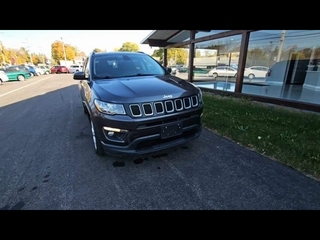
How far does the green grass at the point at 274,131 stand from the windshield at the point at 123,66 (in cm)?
201

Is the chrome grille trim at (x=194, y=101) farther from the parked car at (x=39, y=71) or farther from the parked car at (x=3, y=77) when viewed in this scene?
the parked car at (x=39, y=71)

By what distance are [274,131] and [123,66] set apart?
3549 mm

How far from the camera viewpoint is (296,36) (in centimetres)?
868

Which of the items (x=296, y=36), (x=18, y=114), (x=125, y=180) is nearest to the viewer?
(x=125, y=180)

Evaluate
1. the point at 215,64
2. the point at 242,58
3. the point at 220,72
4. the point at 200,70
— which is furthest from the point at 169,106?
the point at 215,64

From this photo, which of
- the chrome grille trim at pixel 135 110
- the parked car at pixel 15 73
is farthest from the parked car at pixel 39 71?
the chrome grille trim at pixel 135 110

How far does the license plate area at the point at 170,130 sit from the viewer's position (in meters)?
2.68

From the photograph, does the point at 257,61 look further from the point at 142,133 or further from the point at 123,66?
the point at 142,133

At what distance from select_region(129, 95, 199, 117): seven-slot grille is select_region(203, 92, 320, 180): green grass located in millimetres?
1646

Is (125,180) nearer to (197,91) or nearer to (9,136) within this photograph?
(197,91)

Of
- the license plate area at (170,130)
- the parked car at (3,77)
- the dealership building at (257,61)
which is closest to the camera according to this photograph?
the license plate area at (170,130)
